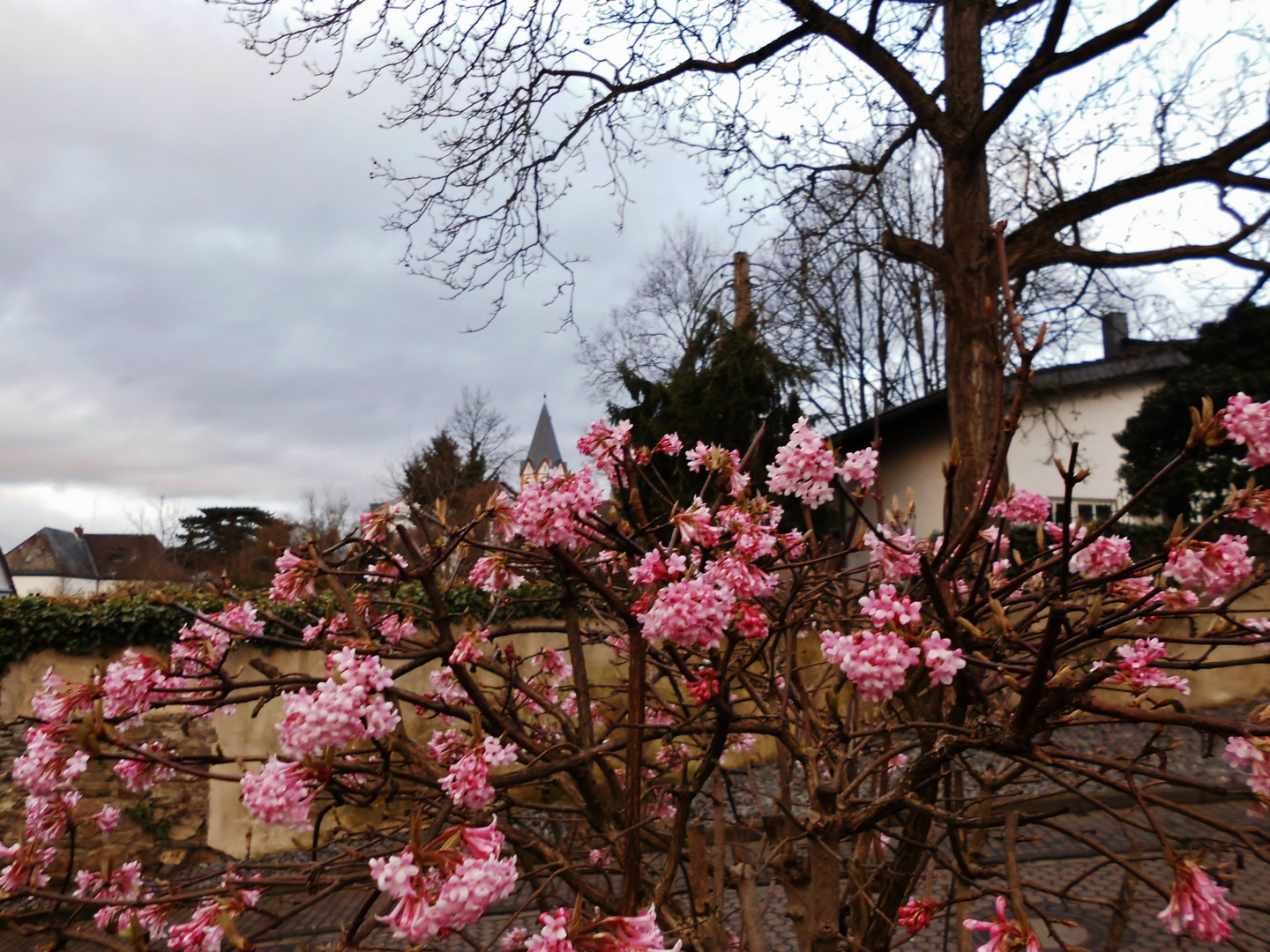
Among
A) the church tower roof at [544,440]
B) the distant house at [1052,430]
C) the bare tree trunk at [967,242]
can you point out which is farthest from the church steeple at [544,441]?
the bare tree trunk at [967,242]

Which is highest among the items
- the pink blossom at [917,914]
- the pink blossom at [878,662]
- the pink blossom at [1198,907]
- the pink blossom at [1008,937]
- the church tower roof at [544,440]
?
the church tower roof at [544,440]

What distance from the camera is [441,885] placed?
3.70 ft

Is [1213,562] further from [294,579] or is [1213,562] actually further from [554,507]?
[294,579]

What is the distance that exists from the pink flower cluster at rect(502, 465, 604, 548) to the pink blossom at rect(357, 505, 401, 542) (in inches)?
20.4

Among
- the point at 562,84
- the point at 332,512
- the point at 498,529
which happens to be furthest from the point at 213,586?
the point at 332,512

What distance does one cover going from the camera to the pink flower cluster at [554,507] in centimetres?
172

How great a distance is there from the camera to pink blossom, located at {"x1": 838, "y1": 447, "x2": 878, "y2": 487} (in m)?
1.81

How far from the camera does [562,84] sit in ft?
22.0

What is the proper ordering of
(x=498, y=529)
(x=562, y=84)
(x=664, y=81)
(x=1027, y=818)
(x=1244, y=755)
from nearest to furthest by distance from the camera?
(x=1244, y=755)
(x=1027, y=818)
(x=498, y=529)
(x=562, y=84)
(x=664, y=81)

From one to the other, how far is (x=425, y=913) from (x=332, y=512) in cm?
3188

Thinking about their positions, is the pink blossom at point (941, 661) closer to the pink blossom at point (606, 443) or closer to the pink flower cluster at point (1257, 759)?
the pink flower cluster at point (1257, 759)

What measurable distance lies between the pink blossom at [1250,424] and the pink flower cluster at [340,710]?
1526 millimetres

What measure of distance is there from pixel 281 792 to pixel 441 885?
0.49m

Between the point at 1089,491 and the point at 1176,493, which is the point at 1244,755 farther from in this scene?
the point at 1089,491
